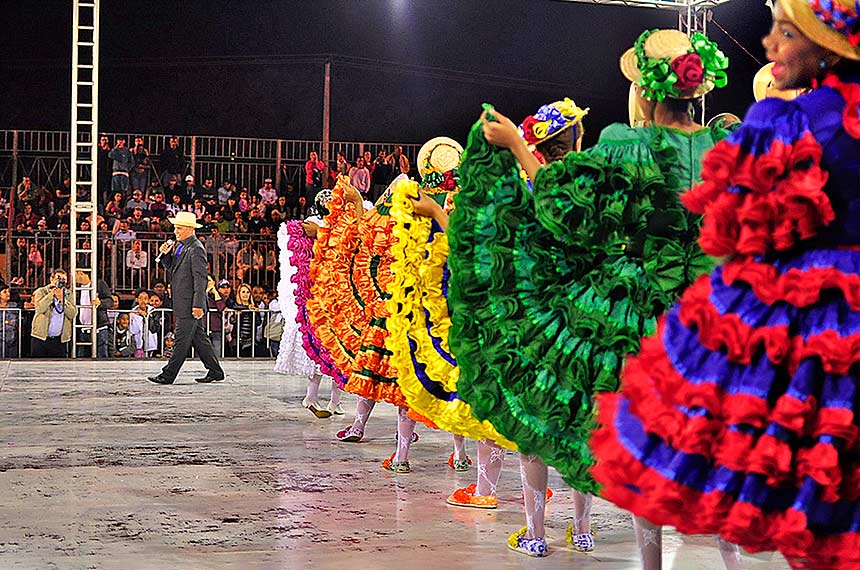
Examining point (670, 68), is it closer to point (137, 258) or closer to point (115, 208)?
point (137, 258)

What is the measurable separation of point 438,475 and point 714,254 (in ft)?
14.0

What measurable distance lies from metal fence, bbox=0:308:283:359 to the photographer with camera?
22 centimetres

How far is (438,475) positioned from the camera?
20.8ft

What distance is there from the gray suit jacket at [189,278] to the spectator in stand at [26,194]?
252 inches

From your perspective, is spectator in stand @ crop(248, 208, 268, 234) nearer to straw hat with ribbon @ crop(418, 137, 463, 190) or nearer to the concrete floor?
the concrete floor

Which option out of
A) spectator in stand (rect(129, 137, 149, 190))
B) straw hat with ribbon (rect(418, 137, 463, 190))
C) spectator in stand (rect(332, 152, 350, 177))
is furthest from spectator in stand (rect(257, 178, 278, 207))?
straw hat with ribbon (rect(418, 137, 463, 190))

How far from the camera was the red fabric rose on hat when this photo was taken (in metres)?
3.58

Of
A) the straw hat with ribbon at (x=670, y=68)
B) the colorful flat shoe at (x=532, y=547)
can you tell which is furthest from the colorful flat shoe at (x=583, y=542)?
the straw hat with ribbon at (x=670, y=68)

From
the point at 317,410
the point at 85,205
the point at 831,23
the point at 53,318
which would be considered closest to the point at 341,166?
the point at 85,205

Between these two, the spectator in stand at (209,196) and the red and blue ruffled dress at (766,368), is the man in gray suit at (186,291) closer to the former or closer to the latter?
the spectator in stand at (209,196)

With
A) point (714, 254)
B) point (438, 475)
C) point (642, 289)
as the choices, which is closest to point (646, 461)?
point (714, 254)

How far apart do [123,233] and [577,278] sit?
1425cm

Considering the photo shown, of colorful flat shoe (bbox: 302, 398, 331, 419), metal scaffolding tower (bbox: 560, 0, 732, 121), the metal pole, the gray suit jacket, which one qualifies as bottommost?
colorful flat shoe (bbox: 302, 398, 331, 419)

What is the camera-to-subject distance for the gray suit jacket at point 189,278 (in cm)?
1167
